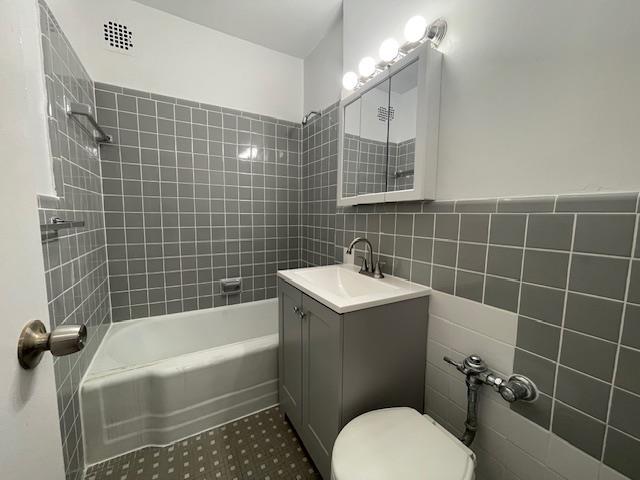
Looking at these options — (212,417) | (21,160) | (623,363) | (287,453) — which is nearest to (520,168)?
(623,363)

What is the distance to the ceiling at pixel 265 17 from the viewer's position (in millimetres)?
1650

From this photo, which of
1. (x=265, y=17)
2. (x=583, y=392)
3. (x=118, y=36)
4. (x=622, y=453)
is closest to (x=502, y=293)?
(x=583, y=392)

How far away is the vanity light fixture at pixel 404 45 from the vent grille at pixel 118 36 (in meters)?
1.49

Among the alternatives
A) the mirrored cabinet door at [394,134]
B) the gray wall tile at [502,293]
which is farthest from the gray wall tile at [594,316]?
the mirrored cabinet door at [394,134]

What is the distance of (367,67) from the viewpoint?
137cm

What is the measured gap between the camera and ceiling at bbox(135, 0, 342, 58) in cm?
165

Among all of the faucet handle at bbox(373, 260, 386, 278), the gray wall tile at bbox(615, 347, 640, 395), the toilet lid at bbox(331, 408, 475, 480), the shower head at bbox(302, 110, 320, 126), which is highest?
the shower head at bbox(302, 110, 320, 126)

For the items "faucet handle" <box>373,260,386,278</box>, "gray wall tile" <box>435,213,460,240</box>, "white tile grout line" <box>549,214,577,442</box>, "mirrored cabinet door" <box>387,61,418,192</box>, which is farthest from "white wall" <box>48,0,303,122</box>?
"white tile grout line" <box>549,214,577,442</box>

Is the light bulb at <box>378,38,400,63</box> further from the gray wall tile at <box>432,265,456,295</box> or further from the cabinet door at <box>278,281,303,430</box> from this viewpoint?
the cabinet door at <box>278,281,303,430</box>

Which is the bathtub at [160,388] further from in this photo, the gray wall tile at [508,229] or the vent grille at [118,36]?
the vent grille at [118,36]

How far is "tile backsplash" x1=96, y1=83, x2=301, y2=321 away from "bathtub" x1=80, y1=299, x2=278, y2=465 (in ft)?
0.92

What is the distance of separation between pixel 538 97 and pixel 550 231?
0.43m

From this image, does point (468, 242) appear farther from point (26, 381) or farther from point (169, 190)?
point (169, 190)

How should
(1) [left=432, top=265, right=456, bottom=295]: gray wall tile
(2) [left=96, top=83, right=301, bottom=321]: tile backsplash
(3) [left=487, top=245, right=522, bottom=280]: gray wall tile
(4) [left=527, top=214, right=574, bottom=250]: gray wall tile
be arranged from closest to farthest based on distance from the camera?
(4) [left=527, top=214, right=574, bottom=250]: gray wall tile
(3) [left=487, top=245, right=522, bottom=280]: gray wall tile
(1) [left=432, top=265, right=456, bottom=295]: gray wall tile
(2) [left=96, top=83, right=301, bottom=321]: tile backsplash
